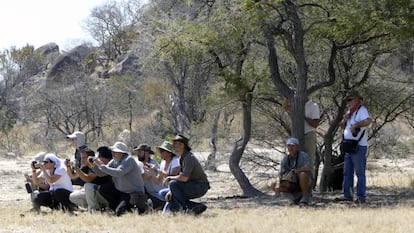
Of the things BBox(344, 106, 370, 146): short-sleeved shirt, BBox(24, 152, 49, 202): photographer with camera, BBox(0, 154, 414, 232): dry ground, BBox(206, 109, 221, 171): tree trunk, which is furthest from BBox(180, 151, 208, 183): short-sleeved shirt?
BBox(206, 109, 221, 171): tree trunk

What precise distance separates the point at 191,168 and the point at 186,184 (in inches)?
9.7

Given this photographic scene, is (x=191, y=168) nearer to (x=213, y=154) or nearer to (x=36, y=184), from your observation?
(x=36, y=184)

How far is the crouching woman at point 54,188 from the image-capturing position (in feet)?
38.4

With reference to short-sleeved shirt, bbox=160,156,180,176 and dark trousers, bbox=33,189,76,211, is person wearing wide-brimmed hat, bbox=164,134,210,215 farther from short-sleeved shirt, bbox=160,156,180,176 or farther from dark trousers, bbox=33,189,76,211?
dark trousers, bbox=33,189,76,211

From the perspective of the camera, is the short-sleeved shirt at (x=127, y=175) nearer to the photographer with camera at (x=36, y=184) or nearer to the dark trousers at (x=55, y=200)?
the dark trousers at (x=55, y=200)

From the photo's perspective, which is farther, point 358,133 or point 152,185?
point 152,185

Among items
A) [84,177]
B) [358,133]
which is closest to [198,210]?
[84,177]

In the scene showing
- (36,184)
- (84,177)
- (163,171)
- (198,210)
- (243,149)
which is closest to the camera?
(198,210)

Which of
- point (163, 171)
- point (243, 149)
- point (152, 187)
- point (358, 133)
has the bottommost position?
point (152, 187)

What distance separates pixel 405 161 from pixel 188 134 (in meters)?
7.23

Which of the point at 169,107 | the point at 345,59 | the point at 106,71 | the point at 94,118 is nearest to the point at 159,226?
the point at 345,59

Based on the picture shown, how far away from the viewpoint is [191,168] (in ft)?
34.9

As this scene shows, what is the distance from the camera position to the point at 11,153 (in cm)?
3136

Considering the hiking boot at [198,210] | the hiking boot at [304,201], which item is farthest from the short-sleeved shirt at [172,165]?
the hiking boot at [304,201]
